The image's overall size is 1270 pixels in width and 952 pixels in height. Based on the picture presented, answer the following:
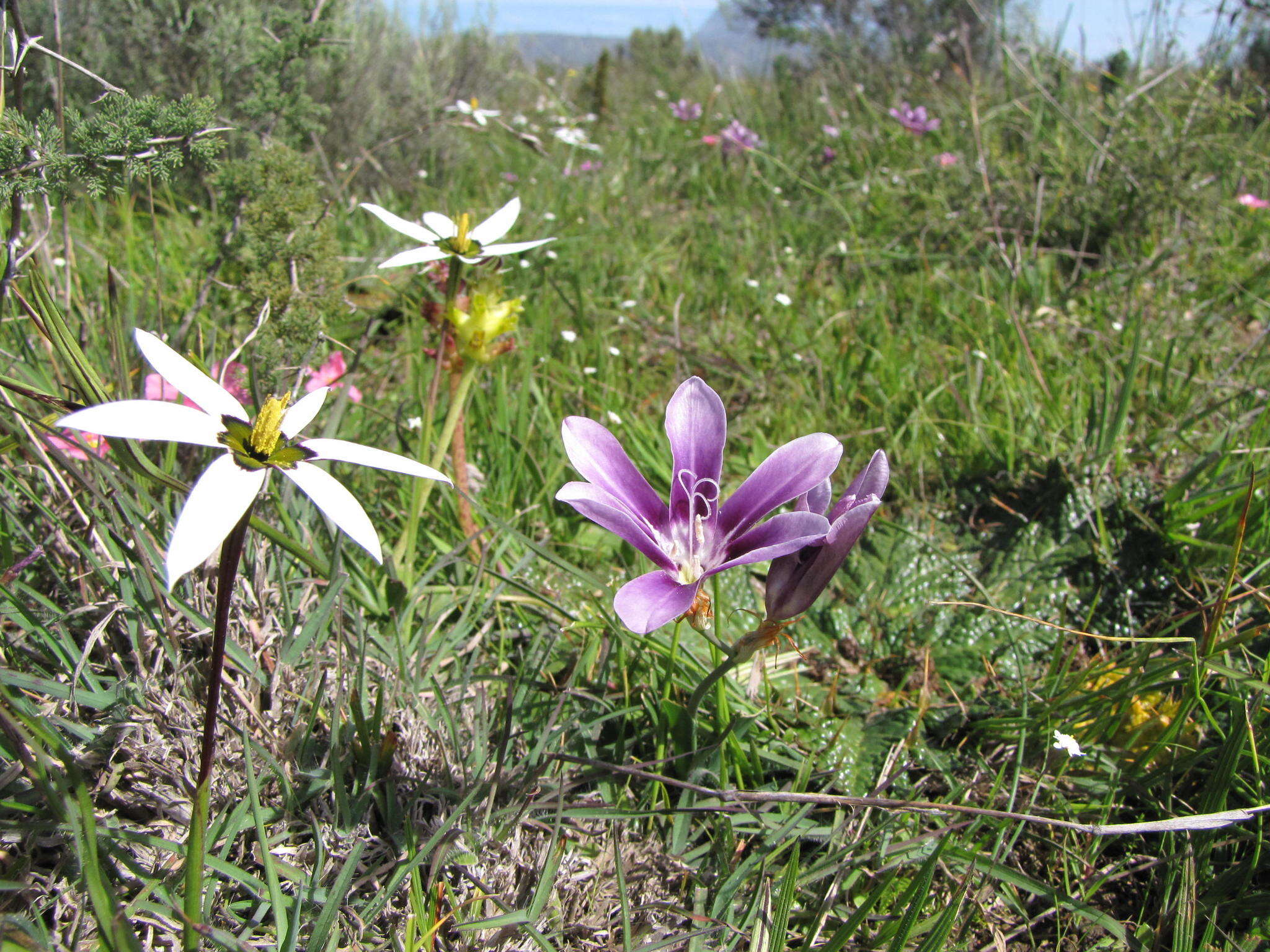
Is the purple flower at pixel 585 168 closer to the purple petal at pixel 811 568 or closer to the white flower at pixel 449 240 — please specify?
the white flower at pixel 449 240

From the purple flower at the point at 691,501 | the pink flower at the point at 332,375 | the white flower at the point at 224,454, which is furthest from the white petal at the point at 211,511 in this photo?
the pink flower at the point at 332,375

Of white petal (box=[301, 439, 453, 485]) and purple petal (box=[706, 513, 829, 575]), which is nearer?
white petal (box=[301, 439, 453, 485])

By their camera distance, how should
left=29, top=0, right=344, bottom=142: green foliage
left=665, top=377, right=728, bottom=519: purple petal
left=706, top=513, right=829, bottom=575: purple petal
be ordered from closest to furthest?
left=706, top=513, right=829, bottom=575: purple petal
left=665, top=377, right=728, bottom=519: purple petal
left=29, top=0, right=344, bottom=142: green foliage

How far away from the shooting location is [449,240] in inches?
57.5

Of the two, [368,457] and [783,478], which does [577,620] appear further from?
[368,457]

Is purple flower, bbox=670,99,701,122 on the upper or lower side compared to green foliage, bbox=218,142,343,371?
upper

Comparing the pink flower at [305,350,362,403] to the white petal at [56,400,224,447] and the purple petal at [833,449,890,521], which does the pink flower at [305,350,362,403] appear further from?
the purple petal at [833,449,890,521]

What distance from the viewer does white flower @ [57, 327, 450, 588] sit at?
27.8 inches

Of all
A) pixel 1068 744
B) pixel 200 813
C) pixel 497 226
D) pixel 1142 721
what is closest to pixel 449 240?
pixel 497 226

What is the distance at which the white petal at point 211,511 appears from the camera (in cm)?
68

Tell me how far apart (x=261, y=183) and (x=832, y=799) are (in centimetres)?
151

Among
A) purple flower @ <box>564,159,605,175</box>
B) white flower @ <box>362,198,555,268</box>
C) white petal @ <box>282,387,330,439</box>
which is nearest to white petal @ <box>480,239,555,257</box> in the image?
white flower @ <box>362,198,555,268</box>

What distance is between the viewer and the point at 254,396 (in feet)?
4.76

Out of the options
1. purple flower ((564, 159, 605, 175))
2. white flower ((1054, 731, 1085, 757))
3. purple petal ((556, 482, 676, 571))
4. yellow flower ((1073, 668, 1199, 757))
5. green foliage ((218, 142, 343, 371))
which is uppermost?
purple flower ((564, 159, 605, 175))
